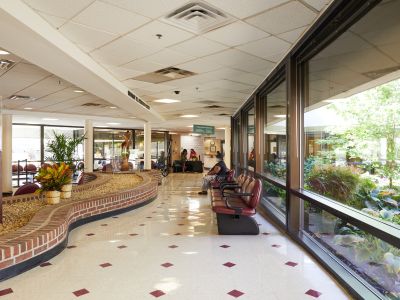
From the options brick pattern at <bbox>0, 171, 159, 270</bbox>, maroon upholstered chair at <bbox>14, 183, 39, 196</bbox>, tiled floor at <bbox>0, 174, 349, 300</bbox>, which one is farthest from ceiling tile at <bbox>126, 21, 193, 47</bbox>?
maroon upholstered chair at <bbox>14, 183, 39, 196</bbox>

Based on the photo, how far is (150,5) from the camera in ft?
10.0

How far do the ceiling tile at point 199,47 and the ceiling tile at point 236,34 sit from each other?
13 centimetres

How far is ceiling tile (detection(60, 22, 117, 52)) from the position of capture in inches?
141

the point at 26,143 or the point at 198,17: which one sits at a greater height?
the point at 198,17

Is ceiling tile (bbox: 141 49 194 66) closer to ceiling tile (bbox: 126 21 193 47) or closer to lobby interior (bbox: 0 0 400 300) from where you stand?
lobby interior (bbox: 0 0 400 300)

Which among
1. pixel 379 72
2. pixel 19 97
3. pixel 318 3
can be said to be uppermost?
pixel 318 3

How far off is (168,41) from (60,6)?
4.53 feet

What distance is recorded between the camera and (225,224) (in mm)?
4840

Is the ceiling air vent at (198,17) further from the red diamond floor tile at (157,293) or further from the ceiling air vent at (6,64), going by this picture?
the ceiling air vent at (6,64)

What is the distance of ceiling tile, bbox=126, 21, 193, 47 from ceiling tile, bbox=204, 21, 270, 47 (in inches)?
13.3

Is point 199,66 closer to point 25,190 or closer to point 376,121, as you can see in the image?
point 376,121

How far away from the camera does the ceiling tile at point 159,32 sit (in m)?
3.59

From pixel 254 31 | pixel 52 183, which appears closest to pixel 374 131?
pixel 254 31

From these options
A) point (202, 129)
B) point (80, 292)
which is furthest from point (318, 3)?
point (202, 129)
